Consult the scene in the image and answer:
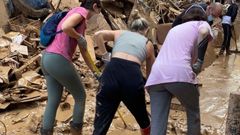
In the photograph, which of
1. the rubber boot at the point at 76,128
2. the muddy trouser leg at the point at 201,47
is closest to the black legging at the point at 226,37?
the rubber boot at the point at 76,128

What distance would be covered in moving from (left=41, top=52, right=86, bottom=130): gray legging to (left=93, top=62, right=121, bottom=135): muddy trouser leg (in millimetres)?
598

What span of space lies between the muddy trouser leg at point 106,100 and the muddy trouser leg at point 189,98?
53cm

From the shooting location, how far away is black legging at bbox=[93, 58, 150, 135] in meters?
4.27

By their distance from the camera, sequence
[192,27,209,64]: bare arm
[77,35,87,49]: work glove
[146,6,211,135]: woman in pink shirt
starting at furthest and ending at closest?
[77,35,87,49]: work glove < [192,27,209,64]: bare arm < [146,6,211,135]: woman in pink shirt

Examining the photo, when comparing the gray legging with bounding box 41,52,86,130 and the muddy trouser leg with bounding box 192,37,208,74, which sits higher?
the muddy trouser leg with bounding box 192,37,208,74

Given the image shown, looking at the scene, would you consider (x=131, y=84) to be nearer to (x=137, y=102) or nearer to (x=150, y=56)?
(x=137, y=102)

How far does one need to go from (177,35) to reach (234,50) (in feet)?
31.5

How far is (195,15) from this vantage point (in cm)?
444

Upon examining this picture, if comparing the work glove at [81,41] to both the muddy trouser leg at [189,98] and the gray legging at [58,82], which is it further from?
the muddy trouser leg at [189,98]

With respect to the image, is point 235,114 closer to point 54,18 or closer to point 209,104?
point 54,18

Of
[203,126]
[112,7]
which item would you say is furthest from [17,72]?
[112,7]

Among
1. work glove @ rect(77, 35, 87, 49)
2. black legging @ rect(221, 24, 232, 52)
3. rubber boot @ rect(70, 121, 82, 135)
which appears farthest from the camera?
black legging @ rect(221, 24, 232, 52)

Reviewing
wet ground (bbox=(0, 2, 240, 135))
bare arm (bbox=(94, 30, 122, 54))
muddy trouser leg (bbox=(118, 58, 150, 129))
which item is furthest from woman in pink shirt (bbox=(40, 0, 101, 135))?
wet ground (bbox=(0, 2, 240, 135))

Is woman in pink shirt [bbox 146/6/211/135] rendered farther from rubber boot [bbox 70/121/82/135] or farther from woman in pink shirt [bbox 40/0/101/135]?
rubber boot [bbox 70/121/82/135]
